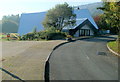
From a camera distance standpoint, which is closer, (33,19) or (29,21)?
(29,21)

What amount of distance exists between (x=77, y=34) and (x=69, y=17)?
17.1 ft

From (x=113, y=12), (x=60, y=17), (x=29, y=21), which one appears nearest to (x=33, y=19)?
(x=29, y=21)

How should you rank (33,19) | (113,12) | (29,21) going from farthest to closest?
1. (33,19)
2. (29,21)
3. (113,12)

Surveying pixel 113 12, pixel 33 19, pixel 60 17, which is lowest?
pixel 113 12

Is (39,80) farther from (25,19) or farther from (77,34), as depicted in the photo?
(25,19)

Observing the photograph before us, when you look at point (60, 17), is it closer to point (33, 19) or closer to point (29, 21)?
point (33, 19)

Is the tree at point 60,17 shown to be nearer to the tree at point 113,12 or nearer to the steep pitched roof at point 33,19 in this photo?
the steep pitched roof at point 33,19

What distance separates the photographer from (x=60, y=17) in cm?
3903

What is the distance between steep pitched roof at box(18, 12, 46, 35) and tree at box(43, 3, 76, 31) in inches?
349

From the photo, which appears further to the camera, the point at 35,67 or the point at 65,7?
the point at 65,7

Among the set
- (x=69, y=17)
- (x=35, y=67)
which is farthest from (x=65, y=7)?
(x=35, y=67)

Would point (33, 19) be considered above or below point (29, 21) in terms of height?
above

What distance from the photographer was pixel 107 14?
883 inches

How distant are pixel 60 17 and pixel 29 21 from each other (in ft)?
54.8
